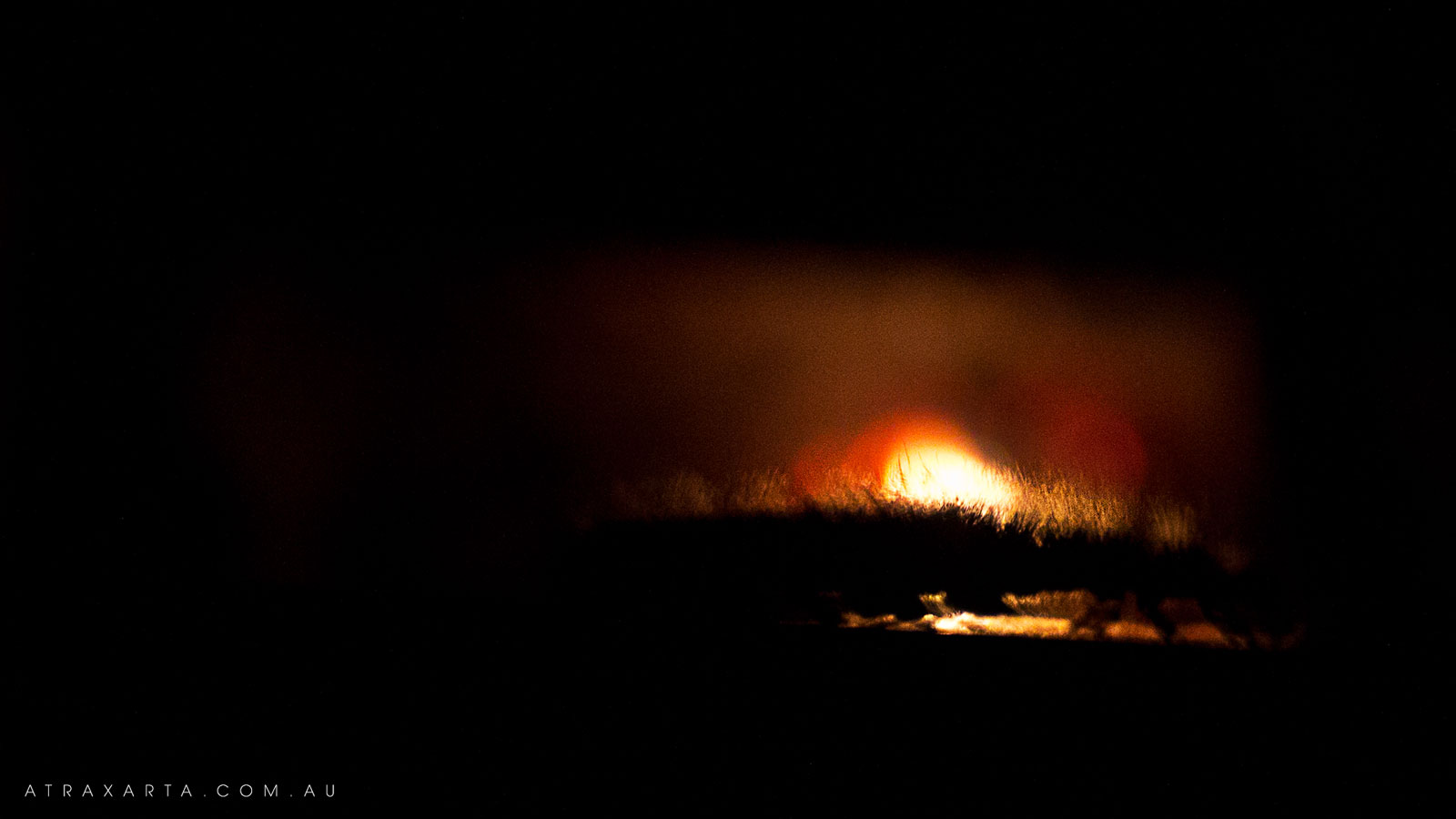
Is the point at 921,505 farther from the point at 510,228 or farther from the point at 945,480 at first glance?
the point at 510,228

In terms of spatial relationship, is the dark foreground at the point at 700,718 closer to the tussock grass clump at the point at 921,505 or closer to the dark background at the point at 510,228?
the dark background at the point at 510,228

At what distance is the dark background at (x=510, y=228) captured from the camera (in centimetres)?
59

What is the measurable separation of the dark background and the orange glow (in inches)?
5.6

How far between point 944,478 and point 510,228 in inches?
18.7

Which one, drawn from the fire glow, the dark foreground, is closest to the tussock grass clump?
the fire glow

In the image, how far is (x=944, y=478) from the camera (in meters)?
0.66

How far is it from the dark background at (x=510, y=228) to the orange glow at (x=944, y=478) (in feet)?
0.47

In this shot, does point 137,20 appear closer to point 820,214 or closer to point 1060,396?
point 820,214

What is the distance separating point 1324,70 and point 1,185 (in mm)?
1176

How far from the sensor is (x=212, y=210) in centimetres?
69

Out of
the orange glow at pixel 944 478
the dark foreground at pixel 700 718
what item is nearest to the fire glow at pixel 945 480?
the orange glow at pixel 944 478

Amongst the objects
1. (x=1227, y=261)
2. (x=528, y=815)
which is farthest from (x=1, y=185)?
(x=1227, y=261)

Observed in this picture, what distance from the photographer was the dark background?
59 centimetres

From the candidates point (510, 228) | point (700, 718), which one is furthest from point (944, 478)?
point (510, 228)
